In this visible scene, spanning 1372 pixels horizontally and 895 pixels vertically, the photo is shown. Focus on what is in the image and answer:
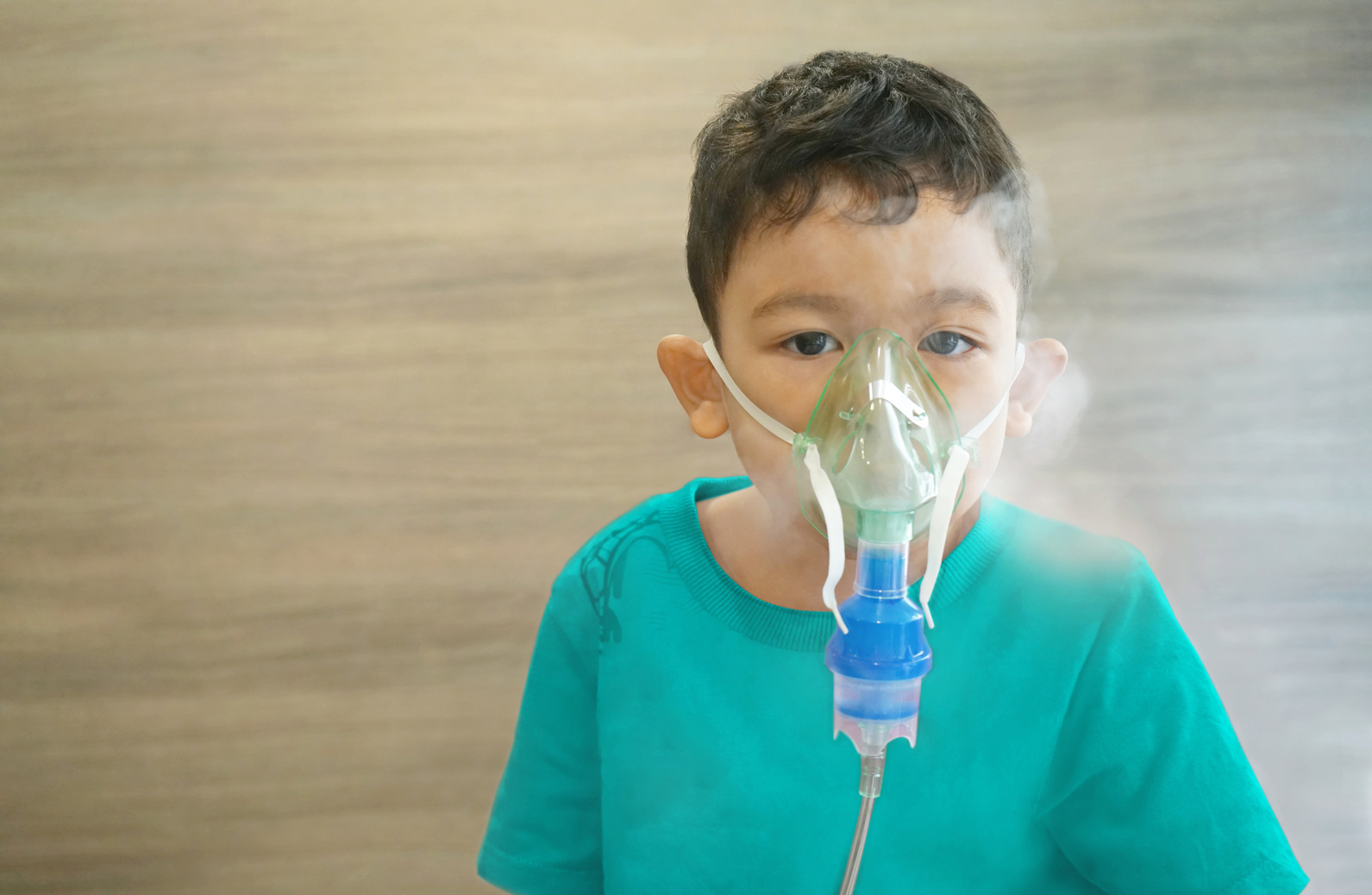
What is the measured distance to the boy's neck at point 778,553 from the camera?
0.69m

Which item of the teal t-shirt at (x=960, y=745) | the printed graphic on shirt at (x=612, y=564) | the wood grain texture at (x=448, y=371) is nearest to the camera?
the teal t-shirt at (x=960, y=745)

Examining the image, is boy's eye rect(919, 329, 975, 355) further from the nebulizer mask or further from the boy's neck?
Result: the boy's neck

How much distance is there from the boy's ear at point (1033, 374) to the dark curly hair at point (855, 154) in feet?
0.13

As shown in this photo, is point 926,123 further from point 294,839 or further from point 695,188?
point 294,839

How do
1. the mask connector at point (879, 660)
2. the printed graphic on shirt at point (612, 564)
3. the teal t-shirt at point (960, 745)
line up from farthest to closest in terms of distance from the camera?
the printed graphic on shirt at point (612, 564)
the teal t-shirt at point (960, 745)
the mask connector at point (879, 660)

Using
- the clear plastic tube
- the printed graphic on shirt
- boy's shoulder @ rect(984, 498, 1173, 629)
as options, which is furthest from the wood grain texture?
the clear plastic tube

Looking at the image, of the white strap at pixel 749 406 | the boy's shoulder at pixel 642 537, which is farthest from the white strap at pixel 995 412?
the boy's shoulder at pixel 642 537

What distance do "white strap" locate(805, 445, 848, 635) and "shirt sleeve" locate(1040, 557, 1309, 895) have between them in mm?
201

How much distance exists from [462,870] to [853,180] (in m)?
0.80

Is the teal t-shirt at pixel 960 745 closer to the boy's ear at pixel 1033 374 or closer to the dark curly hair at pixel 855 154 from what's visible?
the boy's ear at pixel 1033 374

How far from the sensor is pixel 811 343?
60 cm

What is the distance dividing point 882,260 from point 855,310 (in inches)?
1.2

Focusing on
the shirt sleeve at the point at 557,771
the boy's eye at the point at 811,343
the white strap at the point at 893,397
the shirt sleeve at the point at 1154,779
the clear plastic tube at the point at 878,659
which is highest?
the boy's eye at the point at 811,343

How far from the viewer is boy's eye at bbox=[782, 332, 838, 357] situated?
0.59 m
